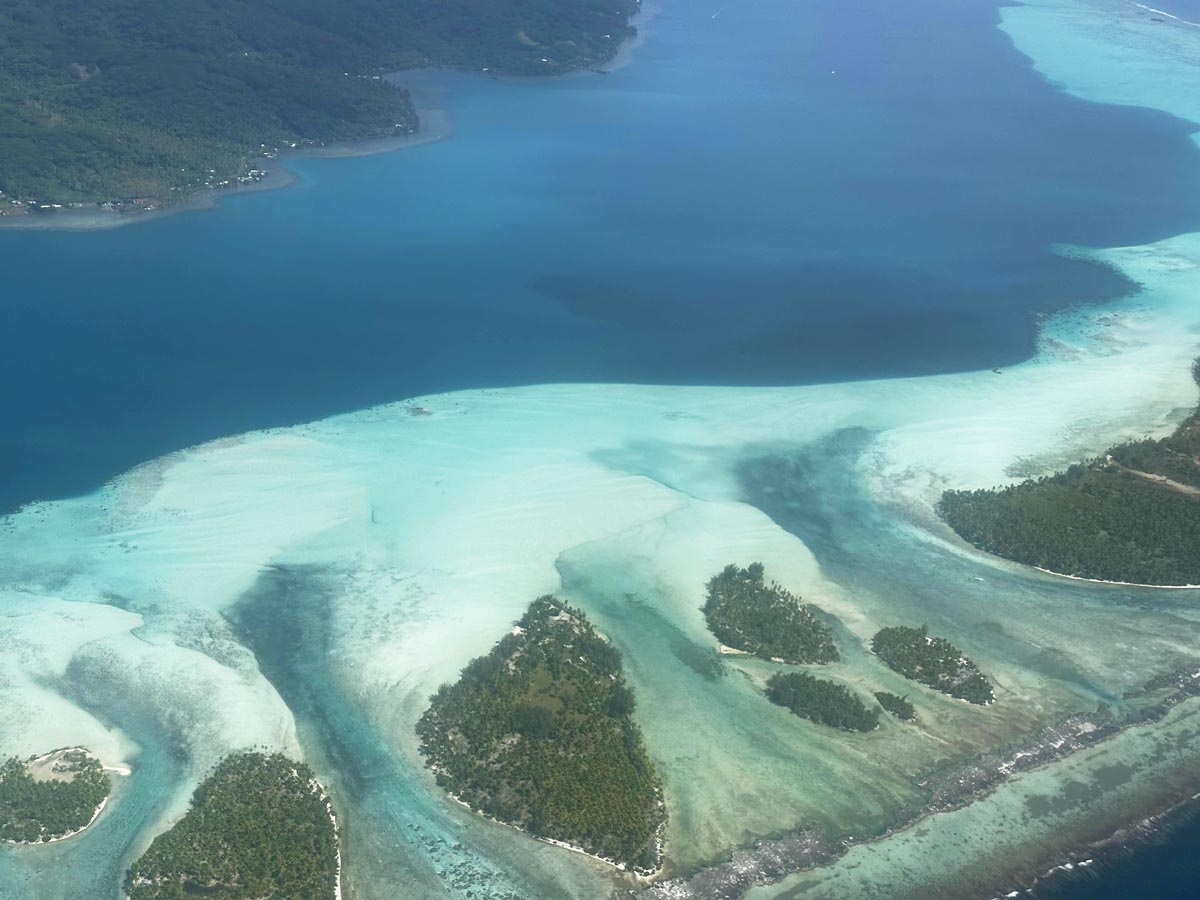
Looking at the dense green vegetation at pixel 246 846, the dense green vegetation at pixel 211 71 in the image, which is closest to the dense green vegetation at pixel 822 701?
the dense green vegetation at pixel 246 846

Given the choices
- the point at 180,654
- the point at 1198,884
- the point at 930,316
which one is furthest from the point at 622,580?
the point at 930,316

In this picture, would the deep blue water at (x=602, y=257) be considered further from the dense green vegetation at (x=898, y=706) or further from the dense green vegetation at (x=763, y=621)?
the dense green vegetation at (x=898, y=706)

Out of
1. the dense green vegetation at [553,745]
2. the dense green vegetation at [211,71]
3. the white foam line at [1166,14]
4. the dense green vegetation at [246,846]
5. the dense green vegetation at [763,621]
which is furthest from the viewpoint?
the white foam line at [1166,14]

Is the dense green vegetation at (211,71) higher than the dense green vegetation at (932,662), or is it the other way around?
the dense green vegetation at (211,71)

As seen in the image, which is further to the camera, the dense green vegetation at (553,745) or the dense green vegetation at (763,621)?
the dense green vegetation at (763,621)

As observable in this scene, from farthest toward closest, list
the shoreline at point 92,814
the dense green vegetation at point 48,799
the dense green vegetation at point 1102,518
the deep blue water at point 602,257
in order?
the deep blue water at point 602,257 → the dense green vegetation at point 1102,518 → the dense green vegetation at point 48,799 → the shoreline at point 92,814

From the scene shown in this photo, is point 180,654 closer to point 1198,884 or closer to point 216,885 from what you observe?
point 216,885

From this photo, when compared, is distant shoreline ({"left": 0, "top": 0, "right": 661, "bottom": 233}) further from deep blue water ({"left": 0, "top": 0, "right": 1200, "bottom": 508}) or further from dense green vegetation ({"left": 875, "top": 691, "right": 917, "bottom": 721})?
dense green vegetation ({"left": 875, "top": 691, "right": 917, "bottom": 721})

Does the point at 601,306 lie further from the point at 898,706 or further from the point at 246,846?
the point at 246,846
